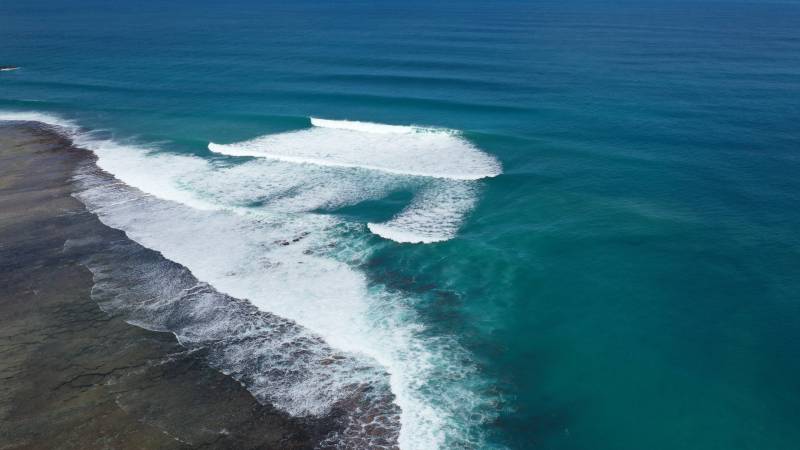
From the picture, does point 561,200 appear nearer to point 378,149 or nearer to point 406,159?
point 406,159

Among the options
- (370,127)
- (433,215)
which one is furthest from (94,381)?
(370,127)

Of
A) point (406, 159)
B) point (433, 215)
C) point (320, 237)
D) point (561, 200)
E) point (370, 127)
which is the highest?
point (370, 127)

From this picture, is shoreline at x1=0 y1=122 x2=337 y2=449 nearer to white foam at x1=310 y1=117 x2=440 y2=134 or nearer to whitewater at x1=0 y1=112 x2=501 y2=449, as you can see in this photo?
whitewater at x1=0 y1=112 x2=501 y2=449

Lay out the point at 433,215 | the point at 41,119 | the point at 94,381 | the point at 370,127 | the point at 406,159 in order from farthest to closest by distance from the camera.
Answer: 1. the point at 41,119
2. the point at 370,127
3. the point at 406,159
4. the point at 433,215
5. the point at 94,381

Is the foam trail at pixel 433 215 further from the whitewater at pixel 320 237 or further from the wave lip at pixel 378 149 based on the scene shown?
the wave lip at pixel 378 149

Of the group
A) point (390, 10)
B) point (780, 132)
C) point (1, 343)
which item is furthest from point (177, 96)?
point (390, 10)
